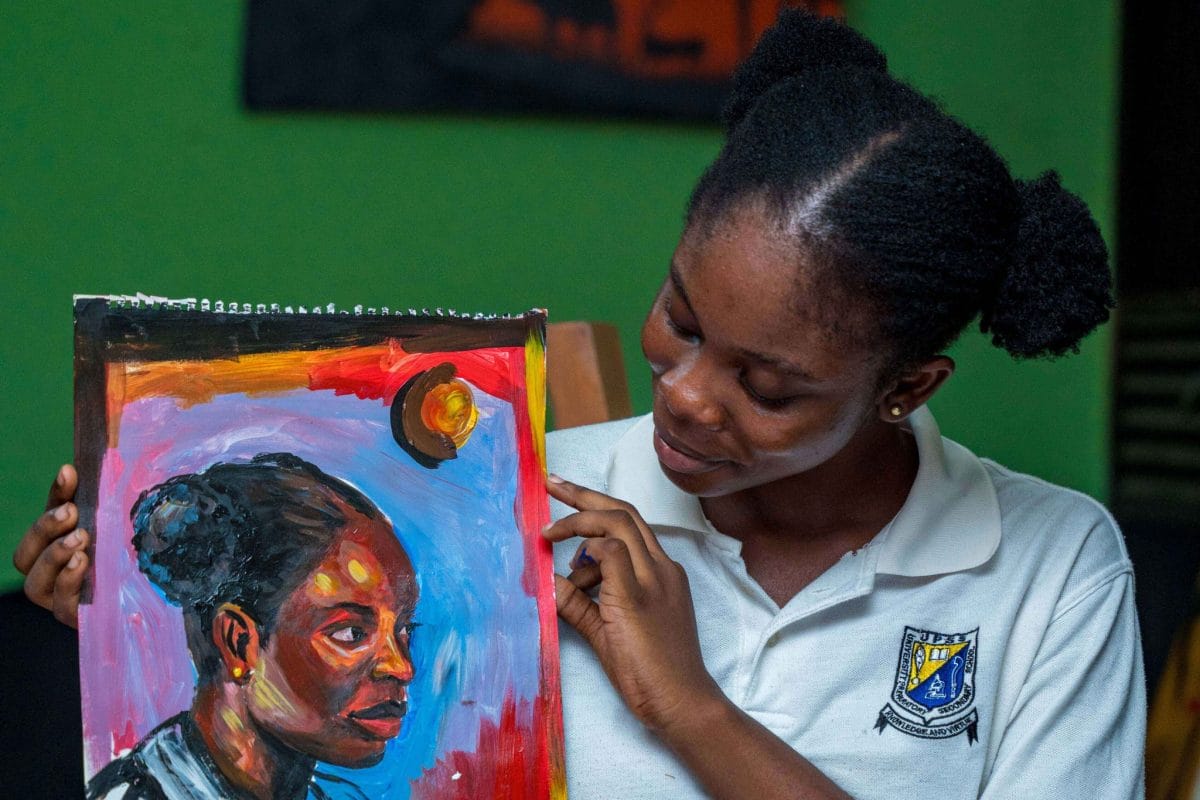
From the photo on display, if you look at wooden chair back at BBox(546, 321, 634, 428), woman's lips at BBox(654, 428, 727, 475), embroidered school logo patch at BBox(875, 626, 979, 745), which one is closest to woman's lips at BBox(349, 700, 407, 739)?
Result: woman's lips at BBox(654, 428, 727, 475)

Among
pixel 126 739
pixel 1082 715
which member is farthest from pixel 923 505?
pixel 126 739

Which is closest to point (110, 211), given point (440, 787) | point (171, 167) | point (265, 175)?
point (171, 167)

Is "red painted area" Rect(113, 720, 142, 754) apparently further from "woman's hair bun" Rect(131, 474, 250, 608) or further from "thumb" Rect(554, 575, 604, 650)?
"thumb" Rect(554, 575, 604, 650)

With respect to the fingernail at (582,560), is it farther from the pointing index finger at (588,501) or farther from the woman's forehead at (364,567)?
the woman's forehead at (364,567)

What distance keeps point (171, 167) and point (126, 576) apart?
1.03 m

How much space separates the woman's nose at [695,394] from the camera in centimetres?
81

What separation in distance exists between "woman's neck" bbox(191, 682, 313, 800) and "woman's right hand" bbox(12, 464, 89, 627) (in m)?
0.11

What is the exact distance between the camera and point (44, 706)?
3.53 ft

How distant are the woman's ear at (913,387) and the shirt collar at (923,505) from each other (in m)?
0.12

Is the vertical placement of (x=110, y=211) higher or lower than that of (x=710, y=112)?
lower

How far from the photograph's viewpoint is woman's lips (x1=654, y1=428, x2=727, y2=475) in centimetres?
86

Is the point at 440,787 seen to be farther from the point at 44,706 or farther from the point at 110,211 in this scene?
the point at 110,211

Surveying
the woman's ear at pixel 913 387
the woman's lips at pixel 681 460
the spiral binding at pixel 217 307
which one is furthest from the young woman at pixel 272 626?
the woman's ear at pixel 913 387

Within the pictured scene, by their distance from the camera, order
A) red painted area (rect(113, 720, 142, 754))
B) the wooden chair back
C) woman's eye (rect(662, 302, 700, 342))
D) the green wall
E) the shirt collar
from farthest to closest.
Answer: the green wall < the wooden chair back < the shirt collar < woman's eye (rect(662, 302, 700, 342)) < red painted area (rect(113, 720, 142, 754))
